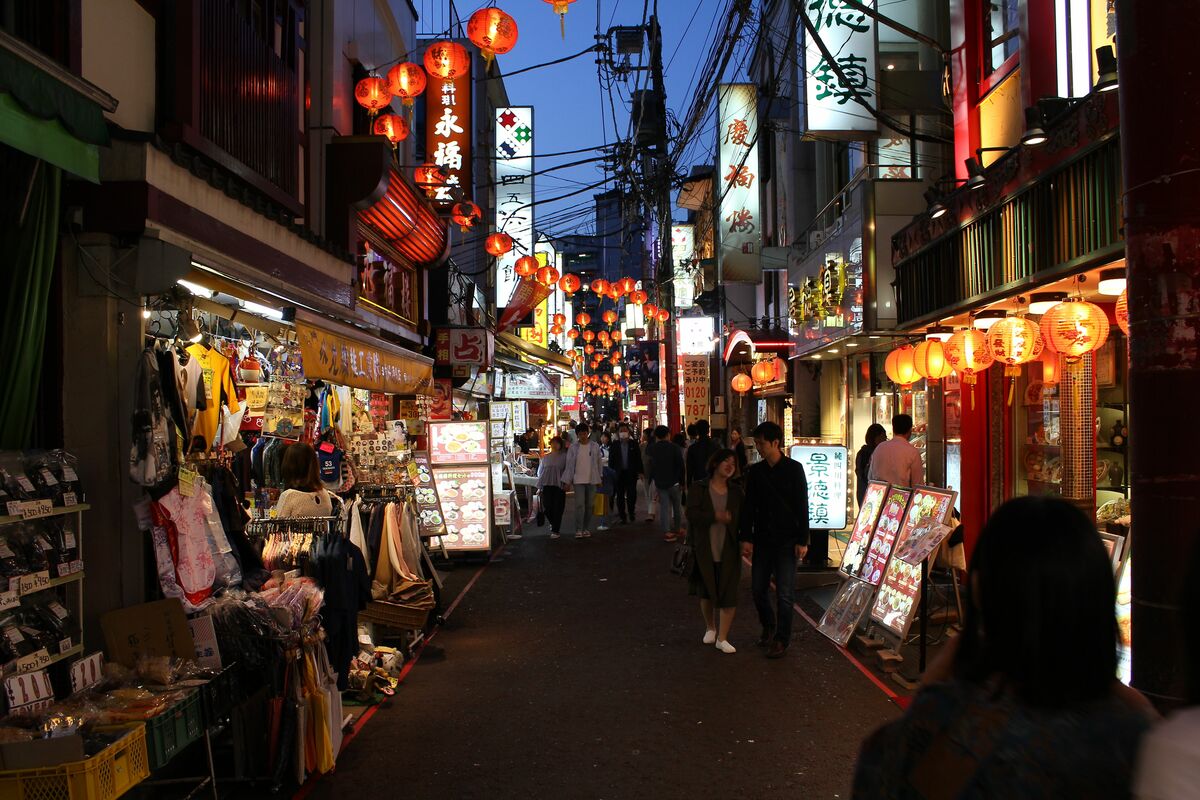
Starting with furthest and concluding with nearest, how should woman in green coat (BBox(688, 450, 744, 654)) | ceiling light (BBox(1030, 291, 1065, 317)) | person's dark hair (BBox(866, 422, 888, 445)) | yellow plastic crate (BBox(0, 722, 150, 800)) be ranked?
person's dark hair (BBox(866, 422, 888, 445)), woman in green coat (BBox(688, 450, 744, 654)), ceiling light (BBox(1030, 291, 1065, 317)), yellow plastic crate (BBox(0, 722, 150, 800))

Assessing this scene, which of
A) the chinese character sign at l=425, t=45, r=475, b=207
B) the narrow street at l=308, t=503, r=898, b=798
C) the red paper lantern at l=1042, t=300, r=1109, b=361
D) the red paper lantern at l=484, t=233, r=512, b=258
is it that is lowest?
the narrow street at l=308, t=503, r=898, b=798

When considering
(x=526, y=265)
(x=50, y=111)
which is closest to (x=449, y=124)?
(x=526, y=265)

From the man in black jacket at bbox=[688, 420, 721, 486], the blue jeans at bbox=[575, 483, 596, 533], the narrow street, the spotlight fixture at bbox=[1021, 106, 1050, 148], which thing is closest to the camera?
the narrow street

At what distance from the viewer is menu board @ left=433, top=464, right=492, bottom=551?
51.3ft

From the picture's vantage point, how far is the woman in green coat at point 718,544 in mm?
9523

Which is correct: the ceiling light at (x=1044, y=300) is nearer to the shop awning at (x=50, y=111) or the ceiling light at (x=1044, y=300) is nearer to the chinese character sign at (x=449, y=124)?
the shop awning at (x=50, y=111)

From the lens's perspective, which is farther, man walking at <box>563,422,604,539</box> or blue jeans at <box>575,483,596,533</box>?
blue jeans at <box>575,483,596,533</box>

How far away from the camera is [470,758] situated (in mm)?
6605

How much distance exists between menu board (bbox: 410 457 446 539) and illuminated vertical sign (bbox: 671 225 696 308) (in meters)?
26.9

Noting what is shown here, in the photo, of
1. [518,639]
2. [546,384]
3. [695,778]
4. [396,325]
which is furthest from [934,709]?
[546,384]

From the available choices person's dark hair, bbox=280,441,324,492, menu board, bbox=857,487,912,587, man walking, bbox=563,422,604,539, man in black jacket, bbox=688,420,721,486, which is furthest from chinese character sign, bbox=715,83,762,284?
person's dark hair, bbox=280,441,324,492

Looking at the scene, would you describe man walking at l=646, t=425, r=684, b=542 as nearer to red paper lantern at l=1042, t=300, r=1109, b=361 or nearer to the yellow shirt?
red paper lantern at l=1042, t=300, r=1109, b=361

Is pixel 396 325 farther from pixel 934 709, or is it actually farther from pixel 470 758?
pixel 934 709

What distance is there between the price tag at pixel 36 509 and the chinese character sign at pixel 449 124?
13.6m
